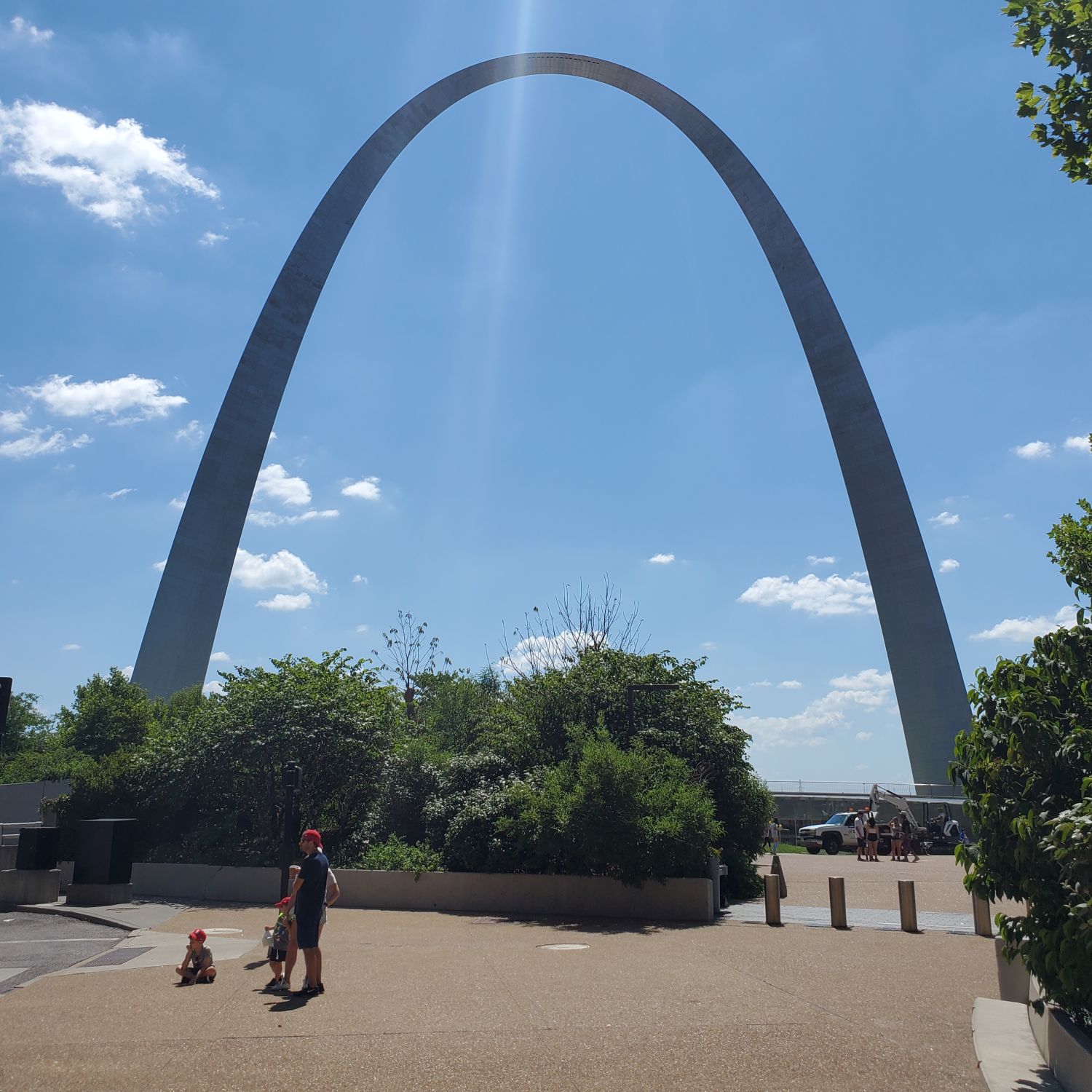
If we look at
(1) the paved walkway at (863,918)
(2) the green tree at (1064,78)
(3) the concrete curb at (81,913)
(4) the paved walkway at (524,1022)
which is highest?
(2) the green tree at (1064,78)

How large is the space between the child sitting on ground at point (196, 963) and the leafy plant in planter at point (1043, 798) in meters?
7.70

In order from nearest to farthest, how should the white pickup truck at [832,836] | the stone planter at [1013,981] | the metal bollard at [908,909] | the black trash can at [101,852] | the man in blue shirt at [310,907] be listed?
the stone planter at [1013,981] → the man in blue shirt at [310,907] → the metal bollard at [908,909] → the black trash can at [101,852] → the white pickup truck at [832,836]

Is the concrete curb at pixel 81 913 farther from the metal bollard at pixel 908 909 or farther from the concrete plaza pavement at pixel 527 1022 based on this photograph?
the metal bollard at pixel 908 909

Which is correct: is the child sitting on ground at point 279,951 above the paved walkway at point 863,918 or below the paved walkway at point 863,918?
above

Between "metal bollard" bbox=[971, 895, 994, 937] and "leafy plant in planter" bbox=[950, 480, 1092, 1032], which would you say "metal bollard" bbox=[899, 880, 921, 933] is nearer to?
"metal bollard" bbox=[971, 895, 994, 937]

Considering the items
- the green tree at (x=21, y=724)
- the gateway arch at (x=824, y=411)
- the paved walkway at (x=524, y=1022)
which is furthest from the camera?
the green tree at (x=21, y=724)

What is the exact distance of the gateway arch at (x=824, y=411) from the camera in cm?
3344

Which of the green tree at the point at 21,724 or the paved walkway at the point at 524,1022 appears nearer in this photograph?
the paved walkway at the point at 524,1022

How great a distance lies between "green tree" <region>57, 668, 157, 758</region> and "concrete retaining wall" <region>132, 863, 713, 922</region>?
18666 mm

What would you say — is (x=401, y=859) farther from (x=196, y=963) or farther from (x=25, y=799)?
(x=25, y=799)

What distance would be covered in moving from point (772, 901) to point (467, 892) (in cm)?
627

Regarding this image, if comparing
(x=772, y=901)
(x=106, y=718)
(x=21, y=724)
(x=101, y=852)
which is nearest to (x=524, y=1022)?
(x=772, y=901)

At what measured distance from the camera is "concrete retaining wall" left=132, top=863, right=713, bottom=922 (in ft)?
56.0

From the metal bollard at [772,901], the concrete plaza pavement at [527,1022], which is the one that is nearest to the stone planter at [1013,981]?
the concrete plaza pavement at [527,1022]
